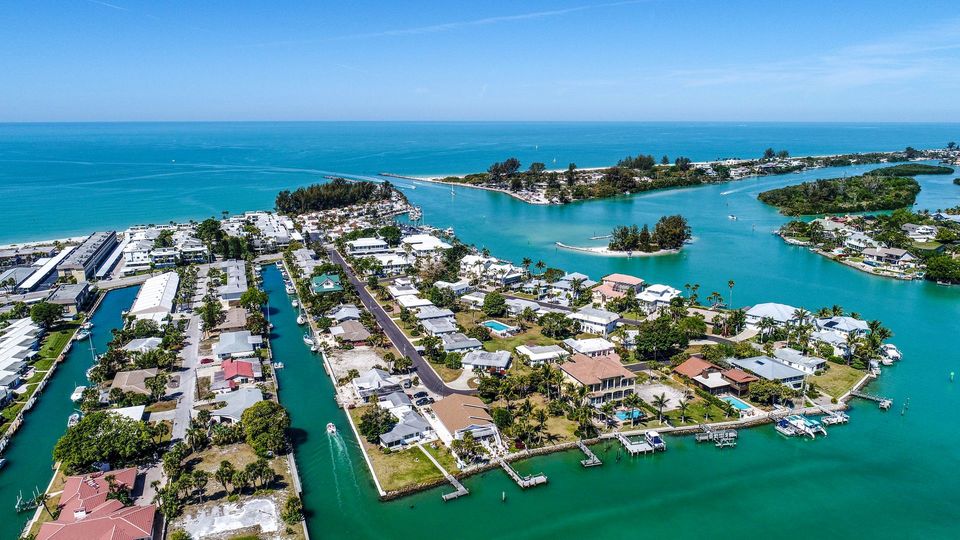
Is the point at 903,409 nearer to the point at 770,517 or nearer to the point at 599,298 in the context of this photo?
the point at 770,517

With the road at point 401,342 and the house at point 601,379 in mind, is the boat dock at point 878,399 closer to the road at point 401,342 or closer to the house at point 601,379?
the house at point 601,379

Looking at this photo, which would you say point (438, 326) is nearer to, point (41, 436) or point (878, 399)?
point (41, 436)

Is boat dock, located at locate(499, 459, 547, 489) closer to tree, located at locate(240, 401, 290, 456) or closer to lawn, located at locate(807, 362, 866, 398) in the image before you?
tree, located at locate(240, 401, 290, 456)

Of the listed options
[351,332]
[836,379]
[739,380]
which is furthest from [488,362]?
[836,379]

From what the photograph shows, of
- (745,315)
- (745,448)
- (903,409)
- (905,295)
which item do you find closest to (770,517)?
(745,448)

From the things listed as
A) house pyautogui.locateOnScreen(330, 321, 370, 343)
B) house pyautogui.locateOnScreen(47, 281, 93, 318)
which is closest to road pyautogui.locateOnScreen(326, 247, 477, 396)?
house pyautogui.locateOnScreen(330, 321, 370, 343)
